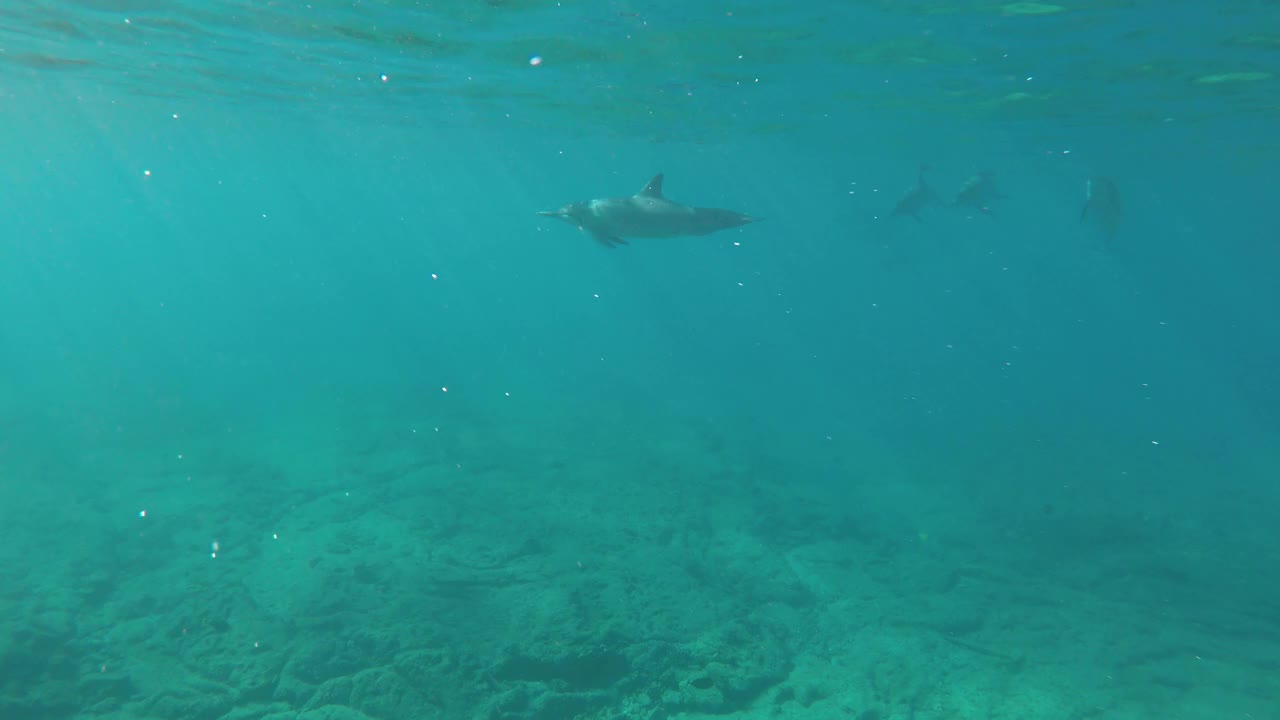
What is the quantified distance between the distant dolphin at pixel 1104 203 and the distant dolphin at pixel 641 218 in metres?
11.2

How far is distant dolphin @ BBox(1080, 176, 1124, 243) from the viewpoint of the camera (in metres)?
15.2

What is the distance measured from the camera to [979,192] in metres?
15.7

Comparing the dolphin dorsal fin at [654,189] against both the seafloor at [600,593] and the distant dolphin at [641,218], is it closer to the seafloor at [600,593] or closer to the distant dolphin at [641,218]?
the distant dolphin at [641,218]

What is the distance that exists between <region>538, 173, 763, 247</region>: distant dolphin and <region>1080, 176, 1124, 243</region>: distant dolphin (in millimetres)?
11174

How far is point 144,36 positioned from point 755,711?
2358 cm

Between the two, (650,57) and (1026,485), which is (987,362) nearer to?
(1026,485)

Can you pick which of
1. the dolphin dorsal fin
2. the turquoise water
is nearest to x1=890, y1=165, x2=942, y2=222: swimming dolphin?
the turquoise water

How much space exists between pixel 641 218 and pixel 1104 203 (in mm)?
12956

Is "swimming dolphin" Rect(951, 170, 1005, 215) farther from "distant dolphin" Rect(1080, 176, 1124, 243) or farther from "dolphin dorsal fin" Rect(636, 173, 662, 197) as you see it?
"dolphin dorsal fin" Rect(636, 173, 662, 197)

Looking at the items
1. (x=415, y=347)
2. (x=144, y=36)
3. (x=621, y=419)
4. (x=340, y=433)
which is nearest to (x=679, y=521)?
(x=621, y=419)

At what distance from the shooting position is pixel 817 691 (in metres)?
7.58

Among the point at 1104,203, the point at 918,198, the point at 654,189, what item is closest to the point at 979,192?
the point at 918,198

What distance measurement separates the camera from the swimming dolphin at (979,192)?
15.5 metres

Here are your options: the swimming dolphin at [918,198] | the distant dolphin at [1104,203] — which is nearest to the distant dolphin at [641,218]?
the swimming dolphin at [918,198]
